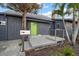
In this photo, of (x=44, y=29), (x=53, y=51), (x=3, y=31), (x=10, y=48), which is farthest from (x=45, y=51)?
(x=3, y=31)

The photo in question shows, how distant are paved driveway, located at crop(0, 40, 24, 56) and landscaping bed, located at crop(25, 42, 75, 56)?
0.80 feet

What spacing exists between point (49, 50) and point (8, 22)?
4.00ft

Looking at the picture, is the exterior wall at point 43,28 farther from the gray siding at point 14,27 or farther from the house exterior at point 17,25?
the gray siding at point 14,27

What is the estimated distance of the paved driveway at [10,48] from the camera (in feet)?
17.6

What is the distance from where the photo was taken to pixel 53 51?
5383 millimetres

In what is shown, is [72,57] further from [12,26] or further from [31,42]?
[12,26]

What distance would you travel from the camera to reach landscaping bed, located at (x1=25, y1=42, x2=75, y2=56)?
17.4ft

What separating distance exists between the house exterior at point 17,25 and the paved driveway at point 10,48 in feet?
0.40

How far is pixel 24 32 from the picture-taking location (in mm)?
5348

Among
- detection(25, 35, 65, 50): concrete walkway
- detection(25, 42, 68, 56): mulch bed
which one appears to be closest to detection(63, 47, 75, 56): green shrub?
detection(25, 42, 68, 56): mulch bed

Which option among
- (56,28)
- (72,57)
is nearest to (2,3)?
(56,28)

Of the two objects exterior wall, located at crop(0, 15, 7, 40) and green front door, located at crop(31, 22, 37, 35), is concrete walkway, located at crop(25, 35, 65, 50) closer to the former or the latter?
green front door, located at crop(31, 22, 37, 35)

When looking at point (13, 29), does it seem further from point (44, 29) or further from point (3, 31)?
Answer: point (44, 29)

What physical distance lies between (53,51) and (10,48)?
1051 mm
